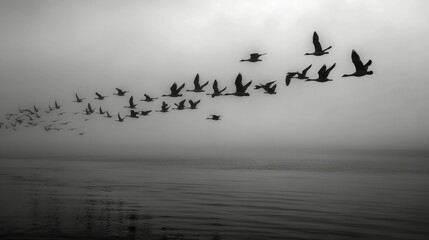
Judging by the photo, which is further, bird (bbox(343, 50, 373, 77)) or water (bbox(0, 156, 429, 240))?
bird (bbox(343, 50, 373, 77))

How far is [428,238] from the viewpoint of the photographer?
2239 cm

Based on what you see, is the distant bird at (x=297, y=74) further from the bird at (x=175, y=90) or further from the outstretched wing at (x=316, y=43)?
the bird at (x=175, y=90)

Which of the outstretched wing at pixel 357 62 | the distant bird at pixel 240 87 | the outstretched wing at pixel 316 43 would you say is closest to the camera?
the outstretched wing at pixel 357 62

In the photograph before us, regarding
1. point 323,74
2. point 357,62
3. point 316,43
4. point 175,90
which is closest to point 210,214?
point 323,74

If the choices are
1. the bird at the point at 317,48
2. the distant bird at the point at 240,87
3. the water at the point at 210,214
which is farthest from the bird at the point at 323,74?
the water at the point at 210,214

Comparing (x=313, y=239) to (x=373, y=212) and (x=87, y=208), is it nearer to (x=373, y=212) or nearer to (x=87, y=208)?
(x=373, y=212)

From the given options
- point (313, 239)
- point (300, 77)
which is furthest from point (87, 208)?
point (300, 77)

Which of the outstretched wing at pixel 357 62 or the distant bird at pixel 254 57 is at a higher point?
the distant bird at pixel 254 57

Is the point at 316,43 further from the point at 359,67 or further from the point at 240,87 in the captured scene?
the point at 240,87

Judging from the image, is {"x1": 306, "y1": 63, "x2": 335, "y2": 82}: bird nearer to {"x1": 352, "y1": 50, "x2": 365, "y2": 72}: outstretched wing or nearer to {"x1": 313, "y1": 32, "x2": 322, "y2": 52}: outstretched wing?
{"x1": 313, "y1": 32, "x2": 322, "y2": 52}: outstretched wing

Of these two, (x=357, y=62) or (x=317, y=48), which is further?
(x=317, y=48)

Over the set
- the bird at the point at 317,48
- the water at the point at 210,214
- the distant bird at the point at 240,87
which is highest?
the bird at the point at 317,48

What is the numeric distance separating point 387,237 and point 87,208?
1907cm

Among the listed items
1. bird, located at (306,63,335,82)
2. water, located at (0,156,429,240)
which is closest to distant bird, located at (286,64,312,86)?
bird, located at (306,63,335,82)
